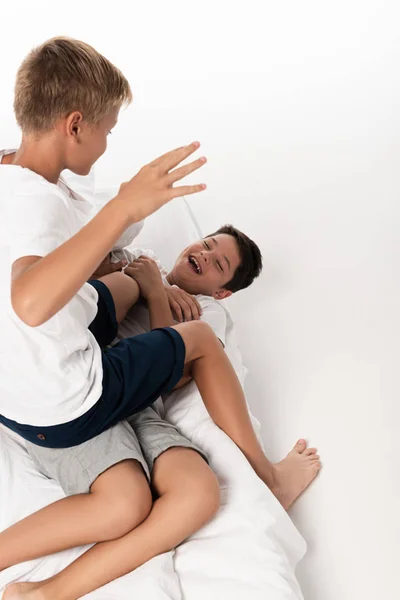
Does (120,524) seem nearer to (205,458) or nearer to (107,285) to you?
(205,458)

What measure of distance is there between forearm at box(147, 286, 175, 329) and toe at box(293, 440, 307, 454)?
0.40 metres

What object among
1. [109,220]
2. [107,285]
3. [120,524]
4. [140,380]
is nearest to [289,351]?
[107,285]

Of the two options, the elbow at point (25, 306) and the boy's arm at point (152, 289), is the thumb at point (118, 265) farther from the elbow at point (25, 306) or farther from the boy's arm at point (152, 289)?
the elbow at point (25, 306)

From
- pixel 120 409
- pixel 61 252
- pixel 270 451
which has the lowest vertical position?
pixel 270 451

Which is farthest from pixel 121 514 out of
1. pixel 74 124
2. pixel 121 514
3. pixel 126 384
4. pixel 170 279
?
pixel 170 279

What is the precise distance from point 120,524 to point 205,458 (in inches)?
9.8

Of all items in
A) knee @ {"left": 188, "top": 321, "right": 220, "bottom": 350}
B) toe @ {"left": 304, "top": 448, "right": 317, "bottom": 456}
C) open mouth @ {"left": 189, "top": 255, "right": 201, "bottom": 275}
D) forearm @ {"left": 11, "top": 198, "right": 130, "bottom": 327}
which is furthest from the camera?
open mouth @ {"left": 189, "top": 255, "right": 201, "bottom": 275}

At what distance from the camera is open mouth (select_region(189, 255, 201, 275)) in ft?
7.42

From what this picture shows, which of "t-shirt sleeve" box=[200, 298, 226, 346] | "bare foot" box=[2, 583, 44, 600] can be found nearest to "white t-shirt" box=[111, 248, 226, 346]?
"t-shirt sleeve" box=[200, 298, 226, 346]

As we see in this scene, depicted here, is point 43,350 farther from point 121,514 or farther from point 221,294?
point 221,294

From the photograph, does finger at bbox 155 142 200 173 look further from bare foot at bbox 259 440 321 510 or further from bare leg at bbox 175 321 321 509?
bare foot at bbox 259 440 321 510

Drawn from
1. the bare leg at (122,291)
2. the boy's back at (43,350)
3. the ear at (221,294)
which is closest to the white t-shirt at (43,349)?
the boy's back at (43,350)

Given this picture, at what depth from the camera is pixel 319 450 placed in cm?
198

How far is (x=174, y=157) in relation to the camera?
1370mm
